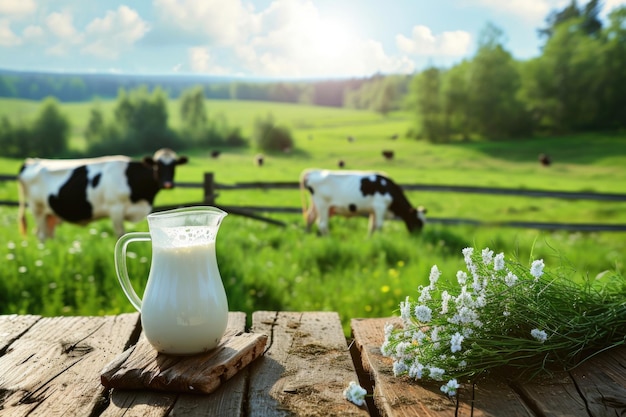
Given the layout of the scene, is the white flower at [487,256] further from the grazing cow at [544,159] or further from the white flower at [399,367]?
the grazing cow at [544,159]

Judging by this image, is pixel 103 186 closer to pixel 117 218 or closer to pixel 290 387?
pixel 117 218

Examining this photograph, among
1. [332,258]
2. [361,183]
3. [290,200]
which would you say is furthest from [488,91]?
[332,258]

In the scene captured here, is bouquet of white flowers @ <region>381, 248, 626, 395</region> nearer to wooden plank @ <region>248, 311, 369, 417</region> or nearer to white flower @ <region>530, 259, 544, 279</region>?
white flower @ <region>530, 259, 544, 279</region>

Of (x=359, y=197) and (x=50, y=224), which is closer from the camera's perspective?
(x=50, y=224)

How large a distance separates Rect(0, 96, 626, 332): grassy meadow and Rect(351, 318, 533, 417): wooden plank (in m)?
0.32

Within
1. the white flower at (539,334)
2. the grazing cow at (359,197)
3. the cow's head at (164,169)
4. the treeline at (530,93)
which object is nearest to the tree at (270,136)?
the treeline at (530,93)

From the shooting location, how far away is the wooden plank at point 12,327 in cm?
141

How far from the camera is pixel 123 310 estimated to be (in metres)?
3.17

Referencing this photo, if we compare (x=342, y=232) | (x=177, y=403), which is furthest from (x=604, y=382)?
(x=342, y=232)

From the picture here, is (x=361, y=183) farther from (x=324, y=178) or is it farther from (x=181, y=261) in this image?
(x=181, y=261)

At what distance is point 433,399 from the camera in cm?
106

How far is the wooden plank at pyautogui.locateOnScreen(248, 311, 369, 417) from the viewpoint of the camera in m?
1.03

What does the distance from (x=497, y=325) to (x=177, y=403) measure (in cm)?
60

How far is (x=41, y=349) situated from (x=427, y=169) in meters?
9.95
